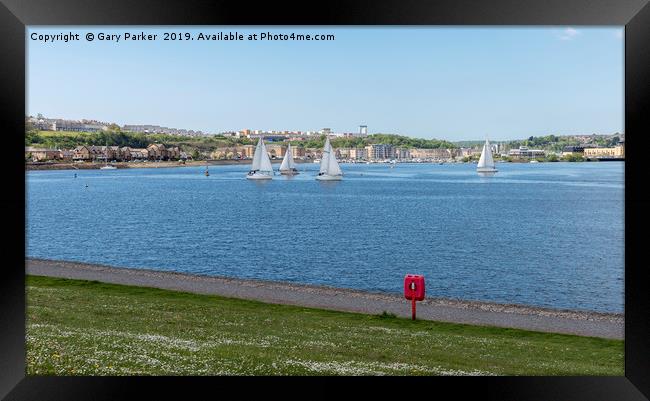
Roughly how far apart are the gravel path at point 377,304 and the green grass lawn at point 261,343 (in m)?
0.83

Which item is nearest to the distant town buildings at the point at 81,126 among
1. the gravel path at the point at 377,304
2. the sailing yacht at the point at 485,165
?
the sailing yacht at the point at 485,165

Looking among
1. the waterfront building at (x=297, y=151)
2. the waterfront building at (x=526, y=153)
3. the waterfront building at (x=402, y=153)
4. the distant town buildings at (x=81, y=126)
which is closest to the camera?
the distant town buildings at (x=81, y=126)

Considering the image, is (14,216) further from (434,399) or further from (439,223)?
(439,223)

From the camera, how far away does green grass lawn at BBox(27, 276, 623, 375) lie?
25.5 feet

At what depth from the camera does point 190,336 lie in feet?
32.7

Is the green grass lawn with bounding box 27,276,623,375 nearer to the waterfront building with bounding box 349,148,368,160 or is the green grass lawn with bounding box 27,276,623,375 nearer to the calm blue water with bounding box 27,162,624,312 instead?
the calm blue water with bounding box 27,162,624,312

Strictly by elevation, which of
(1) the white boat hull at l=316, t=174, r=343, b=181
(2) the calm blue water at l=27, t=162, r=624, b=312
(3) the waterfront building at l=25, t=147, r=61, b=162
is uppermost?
(3) the waterfront building at l=25, t=147, r=61, b=162

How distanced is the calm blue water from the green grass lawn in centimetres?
1245

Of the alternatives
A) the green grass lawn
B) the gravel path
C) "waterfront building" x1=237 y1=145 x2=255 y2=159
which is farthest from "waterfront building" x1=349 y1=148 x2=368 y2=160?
the green grass lawn

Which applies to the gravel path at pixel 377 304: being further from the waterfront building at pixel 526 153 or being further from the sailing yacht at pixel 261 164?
the waterfront building at pixel 526 153

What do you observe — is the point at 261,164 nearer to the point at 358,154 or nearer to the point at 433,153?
the point at 358,154

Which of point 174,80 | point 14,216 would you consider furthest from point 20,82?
point 174,80
